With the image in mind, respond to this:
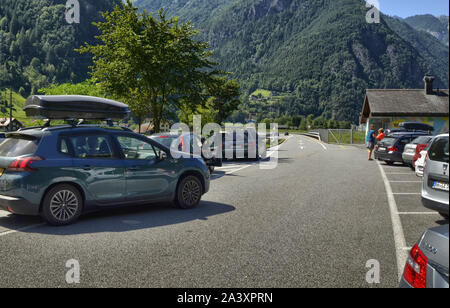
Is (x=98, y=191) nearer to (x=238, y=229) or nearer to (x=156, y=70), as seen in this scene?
(x=238, y=229)

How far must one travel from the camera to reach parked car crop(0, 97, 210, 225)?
6.93 metres

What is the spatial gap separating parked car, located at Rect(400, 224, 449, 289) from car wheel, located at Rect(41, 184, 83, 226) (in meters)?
5.66

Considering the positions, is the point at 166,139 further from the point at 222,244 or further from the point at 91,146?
the point at 222,244

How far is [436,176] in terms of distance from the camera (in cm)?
675

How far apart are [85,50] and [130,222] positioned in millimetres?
20159

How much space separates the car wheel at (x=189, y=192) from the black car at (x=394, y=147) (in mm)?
13734

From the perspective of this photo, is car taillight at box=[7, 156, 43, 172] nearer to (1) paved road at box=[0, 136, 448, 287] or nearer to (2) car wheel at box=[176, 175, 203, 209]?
(1) paved road at box=[0, 136, 448, 287]

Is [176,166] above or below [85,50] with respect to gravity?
below

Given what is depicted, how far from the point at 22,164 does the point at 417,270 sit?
236 inches

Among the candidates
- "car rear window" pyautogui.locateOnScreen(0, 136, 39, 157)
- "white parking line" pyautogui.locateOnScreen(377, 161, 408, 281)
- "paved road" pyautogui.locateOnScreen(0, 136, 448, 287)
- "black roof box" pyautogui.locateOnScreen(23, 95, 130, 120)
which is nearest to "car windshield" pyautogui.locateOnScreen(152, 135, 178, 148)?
"black roof box" pyautogui.locateOnScreen(23, 95, 130, 120)

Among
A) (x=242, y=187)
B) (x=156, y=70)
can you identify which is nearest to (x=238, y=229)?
(x=242, y=187)

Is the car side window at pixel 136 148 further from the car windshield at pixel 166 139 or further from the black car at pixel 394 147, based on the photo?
the black car at pixel 394 147

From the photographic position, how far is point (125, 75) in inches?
880

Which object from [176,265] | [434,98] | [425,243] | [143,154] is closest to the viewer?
[425,243]
